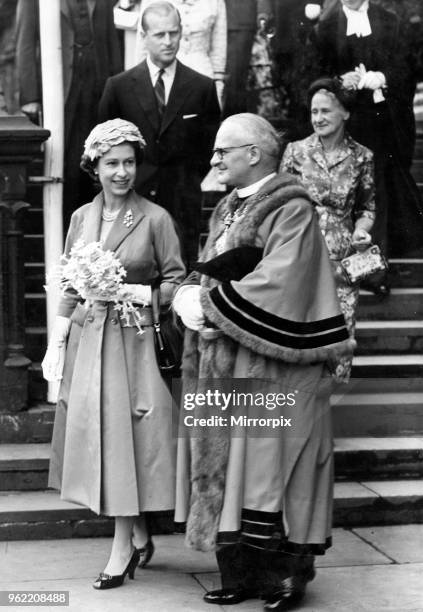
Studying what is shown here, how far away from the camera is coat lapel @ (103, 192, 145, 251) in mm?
5500

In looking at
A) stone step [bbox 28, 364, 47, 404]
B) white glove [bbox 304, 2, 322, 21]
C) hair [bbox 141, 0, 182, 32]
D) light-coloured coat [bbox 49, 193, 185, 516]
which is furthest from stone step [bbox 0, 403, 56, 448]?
white glove [bbox 304, 2, 322, 21]

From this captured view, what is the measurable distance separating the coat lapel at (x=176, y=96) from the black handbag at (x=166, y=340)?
177 centimetres

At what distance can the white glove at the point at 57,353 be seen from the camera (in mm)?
5578

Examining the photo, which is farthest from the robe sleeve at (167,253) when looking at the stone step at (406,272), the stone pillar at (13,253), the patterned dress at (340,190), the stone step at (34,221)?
the stone step at (406,272)

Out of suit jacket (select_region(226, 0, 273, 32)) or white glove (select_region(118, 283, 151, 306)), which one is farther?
suit jacket (select_region(226, 0, 273, 32))

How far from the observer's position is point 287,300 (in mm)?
4969

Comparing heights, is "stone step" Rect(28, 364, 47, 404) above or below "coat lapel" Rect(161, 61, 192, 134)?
below

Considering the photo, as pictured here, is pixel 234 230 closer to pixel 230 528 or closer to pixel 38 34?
pixel 230 528

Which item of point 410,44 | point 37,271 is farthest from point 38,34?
point 410,44

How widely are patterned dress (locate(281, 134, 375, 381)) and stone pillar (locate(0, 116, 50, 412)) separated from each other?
1.41 meters

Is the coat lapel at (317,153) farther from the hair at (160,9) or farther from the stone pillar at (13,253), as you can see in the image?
the stone pillar at (13,253)

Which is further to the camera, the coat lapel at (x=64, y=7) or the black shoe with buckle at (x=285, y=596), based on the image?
the coat lapel at (x=64, y=7)

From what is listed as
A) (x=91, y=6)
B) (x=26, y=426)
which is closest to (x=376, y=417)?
(x=26, y=426)

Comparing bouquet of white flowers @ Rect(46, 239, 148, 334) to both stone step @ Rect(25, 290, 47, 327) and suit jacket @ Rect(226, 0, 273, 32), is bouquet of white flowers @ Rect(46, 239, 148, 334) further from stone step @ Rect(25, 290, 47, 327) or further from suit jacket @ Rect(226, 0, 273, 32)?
suit jacket @ Rect(226, 0, 273, 32)
